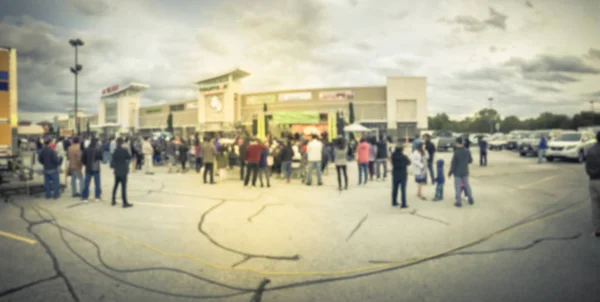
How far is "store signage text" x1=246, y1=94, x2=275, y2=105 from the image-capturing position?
209 ft

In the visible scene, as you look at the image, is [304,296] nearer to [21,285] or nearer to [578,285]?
[578,285]

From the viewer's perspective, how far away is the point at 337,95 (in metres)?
57.5

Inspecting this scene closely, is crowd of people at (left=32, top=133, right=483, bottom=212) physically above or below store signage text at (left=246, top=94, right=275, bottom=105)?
below

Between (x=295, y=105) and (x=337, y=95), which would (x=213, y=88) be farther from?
(x=337, y=95)

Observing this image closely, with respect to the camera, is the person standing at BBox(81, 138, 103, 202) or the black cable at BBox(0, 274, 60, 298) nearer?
the black cable at BBox(0, 274, 60, 298)

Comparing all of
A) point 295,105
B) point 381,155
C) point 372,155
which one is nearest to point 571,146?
point 381,155

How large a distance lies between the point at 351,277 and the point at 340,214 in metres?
3.37

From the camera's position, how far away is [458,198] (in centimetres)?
789

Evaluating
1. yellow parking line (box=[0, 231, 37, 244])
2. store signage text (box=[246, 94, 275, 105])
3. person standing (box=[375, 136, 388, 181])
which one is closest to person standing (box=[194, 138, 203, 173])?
person standing (box=[375, 136, 388, 181])

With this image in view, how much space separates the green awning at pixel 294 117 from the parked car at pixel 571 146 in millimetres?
14256

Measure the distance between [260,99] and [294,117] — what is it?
160 feet

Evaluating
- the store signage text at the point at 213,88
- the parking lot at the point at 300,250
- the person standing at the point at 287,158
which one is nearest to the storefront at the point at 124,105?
the store signage text at the point at 213,88

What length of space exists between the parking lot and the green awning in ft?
30.7

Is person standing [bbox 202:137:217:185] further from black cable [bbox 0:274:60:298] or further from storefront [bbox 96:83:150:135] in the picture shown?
storefront [bbox 96:83:150:135]
